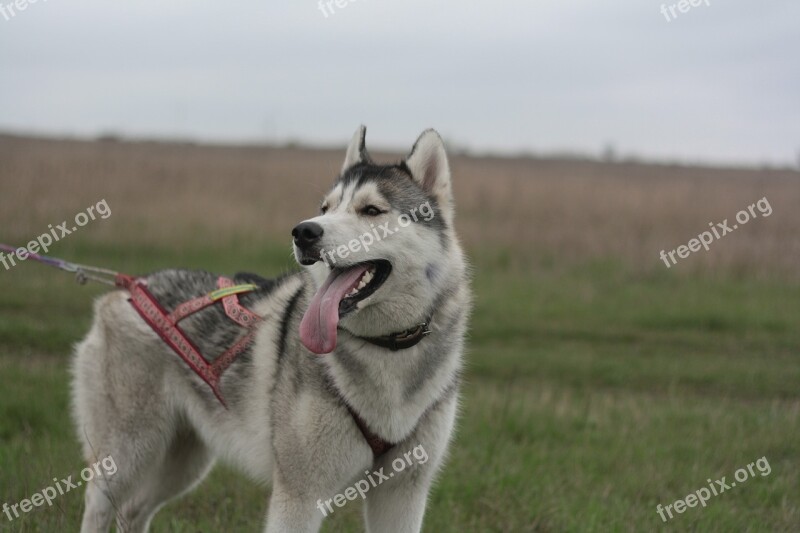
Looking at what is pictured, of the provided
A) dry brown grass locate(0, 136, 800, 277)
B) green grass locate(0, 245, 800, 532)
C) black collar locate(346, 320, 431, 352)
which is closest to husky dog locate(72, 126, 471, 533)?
black collar locate(346, 320, 431, 352)

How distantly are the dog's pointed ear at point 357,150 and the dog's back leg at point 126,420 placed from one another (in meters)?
1.27

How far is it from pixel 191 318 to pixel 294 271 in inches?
21.8

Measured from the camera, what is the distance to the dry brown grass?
13.1 m

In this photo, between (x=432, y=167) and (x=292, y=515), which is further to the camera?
(x=432, y=167)

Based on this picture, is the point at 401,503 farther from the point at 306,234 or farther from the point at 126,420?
the point at 126,420

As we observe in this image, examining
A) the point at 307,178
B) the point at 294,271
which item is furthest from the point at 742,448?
the point at 307,178

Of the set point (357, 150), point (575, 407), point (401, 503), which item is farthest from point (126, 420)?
point (575, 407)

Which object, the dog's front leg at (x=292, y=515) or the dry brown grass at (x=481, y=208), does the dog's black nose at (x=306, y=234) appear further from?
the dry brown grass at (x=481, y=208)

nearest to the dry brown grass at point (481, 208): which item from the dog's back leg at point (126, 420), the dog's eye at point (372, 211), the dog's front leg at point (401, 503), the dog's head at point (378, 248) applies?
the dog's back leg at point (126, 420)

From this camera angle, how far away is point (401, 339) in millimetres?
3293

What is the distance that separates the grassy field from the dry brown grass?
0.05 metres

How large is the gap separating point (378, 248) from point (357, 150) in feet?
2.60

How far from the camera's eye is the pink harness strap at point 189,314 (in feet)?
12.3

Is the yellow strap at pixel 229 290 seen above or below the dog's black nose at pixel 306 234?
below
